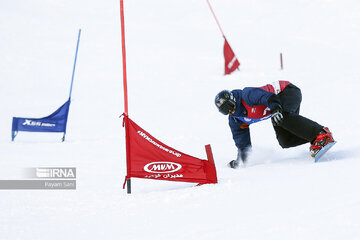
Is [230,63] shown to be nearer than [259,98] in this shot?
No

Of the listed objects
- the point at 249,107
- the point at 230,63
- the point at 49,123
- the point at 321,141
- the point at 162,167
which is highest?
the point at 230,63

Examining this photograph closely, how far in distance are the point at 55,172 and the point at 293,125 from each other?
272 centimetres

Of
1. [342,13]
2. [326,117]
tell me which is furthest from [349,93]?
[342,13]

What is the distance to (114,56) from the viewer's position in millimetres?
18312

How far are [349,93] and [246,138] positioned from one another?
13.8ft

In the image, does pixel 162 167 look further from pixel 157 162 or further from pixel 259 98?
pixel 259 98

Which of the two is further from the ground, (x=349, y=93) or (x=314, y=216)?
(x=349, y=93)

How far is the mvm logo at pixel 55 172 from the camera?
16.0 ft

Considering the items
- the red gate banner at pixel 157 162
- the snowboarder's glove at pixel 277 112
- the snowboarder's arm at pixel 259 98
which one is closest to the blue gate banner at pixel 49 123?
the snowboarder's arm at pixel 259 98

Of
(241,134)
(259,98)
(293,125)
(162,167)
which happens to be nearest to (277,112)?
(259,98)

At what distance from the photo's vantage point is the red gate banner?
3469 mm

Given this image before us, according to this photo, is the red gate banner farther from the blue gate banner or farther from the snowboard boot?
the blue gate banner

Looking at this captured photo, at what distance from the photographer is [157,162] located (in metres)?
3.49

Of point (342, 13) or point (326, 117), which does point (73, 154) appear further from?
point (342, 13)
